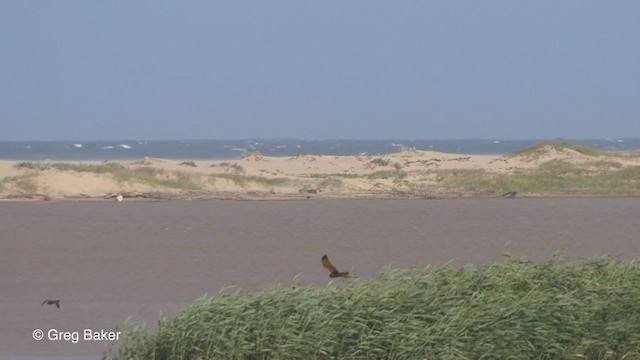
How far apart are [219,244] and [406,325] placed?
8097 mm

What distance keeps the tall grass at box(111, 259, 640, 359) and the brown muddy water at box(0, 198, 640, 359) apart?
165 centimetres

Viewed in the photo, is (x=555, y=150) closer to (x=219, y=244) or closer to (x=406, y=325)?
(x=219, y=244)

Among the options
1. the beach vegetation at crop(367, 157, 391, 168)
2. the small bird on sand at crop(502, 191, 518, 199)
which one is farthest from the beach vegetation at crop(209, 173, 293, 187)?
the beach vegetation at crop(367, 157, 391, 168)

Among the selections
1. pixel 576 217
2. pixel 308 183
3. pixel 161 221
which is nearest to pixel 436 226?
pixel 576 217

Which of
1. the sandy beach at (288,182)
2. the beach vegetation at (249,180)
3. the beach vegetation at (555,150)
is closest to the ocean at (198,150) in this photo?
the beach vegetation at (555,150)

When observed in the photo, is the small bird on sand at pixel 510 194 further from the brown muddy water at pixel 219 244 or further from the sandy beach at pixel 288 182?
the brown muddy water at pixel 219 244

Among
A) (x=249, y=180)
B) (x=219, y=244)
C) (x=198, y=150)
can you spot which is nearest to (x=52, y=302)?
(x=219, y=244)

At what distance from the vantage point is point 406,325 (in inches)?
325

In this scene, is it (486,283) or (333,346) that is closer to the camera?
Answer: (333,346)

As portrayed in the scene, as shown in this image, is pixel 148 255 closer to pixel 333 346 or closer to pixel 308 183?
pixel 333 346

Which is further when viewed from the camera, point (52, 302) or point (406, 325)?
point (52, 302)

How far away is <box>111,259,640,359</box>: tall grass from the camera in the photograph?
8172mm

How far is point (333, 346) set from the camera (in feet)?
26.8

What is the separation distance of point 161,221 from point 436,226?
4508mm
